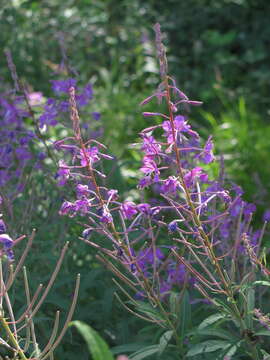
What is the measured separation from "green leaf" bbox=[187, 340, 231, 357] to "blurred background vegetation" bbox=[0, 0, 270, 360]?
2460 mm

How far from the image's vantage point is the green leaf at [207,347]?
7.60 feet

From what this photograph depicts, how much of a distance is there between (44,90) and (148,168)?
430cm

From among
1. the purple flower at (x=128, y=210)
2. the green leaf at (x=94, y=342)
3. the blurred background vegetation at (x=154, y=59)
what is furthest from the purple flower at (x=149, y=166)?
the blurred background vegetation at (x=154, y=59)

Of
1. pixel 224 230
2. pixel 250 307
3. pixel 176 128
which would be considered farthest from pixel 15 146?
pixel 250 307

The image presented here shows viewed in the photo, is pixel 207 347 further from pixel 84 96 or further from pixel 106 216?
pixel 84 96

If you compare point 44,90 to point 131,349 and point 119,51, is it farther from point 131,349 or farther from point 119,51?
point 131,349

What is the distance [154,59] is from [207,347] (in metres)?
4.63

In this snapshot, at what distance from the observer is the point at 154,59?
6637 mm

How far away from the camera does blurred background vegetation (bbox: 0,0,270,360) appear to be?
5.54 m

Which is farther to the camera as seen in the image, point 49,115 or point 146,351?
point 49,115

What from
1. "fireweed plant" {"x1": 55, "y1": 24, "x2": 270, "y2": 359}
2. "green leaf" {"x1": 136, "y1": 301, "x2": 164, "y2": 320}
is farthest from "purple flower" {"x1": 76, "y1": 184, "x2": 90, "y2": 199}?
"green leaf" {"x1": 136, "y1": 301, "x2": 164, "y2": 320}

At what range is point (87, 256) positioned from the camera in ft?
11.4

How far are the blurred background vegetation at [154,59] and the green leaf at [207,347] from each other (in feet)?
8.07

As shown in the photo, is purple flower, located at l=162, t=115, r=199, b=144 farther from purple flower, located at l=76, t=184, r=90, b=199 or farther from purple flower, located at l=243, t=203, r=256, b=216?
purple flower, located at l=243, t=203, r=256, b=216
